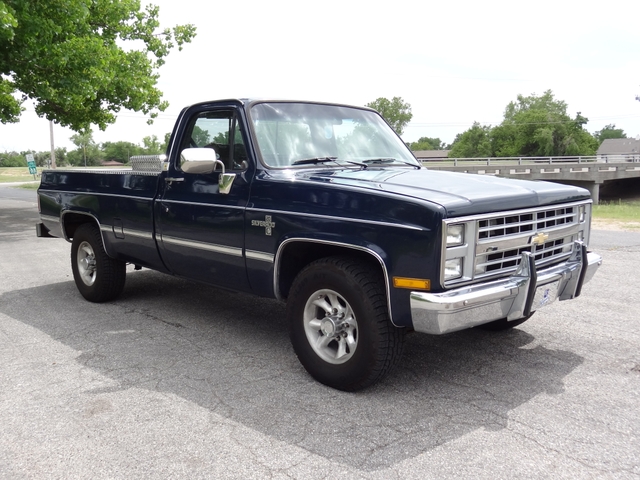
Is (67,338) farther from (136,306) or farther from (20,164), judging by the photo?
(20,164)

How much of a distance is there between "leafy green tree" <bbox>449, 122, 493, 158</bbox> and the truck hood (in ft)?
372

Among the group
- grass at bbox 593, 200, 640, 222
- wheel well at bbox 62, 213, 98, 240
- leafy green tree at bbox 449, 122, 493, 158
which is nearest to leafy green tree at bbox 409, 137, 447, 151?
leafy green tree at bbox 449, 122, 493, 158

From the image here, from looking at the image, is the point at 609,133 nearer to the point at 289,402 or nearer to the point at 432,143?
the point at 432,143

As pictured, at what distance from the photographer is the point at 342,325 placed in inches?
156

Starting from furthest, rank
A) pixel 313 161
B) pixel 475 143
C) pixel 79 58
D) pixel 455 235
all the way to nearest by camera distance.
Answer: pixel 475 143
pixel 79 58
pixel 313 161
pixel 455 235

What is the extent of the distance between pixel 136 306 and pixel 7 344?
1424 millimetres

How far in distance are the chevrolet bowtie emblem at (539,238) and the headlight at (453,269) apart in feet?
2.34

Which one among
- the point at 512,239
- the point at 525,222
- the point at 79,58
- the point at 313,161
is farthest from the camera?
the point at 79,58

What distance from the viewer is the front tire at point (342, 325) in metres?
3.73

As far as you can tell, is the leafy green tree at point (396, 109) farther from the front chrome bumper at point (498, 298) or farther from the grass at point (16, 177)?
the front chrome bumper at point (498, 298)

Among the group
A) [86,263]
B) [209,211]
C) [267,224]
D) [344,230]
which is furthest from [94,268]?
[344,230]

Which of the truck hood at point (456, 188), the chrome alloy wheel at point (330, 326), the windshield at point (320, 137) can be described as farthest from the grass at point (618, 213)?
the chrome alloy wheel at point (330, 326)

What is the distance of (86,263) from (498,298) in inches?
184

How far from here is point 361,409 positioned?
3713 millimetres
